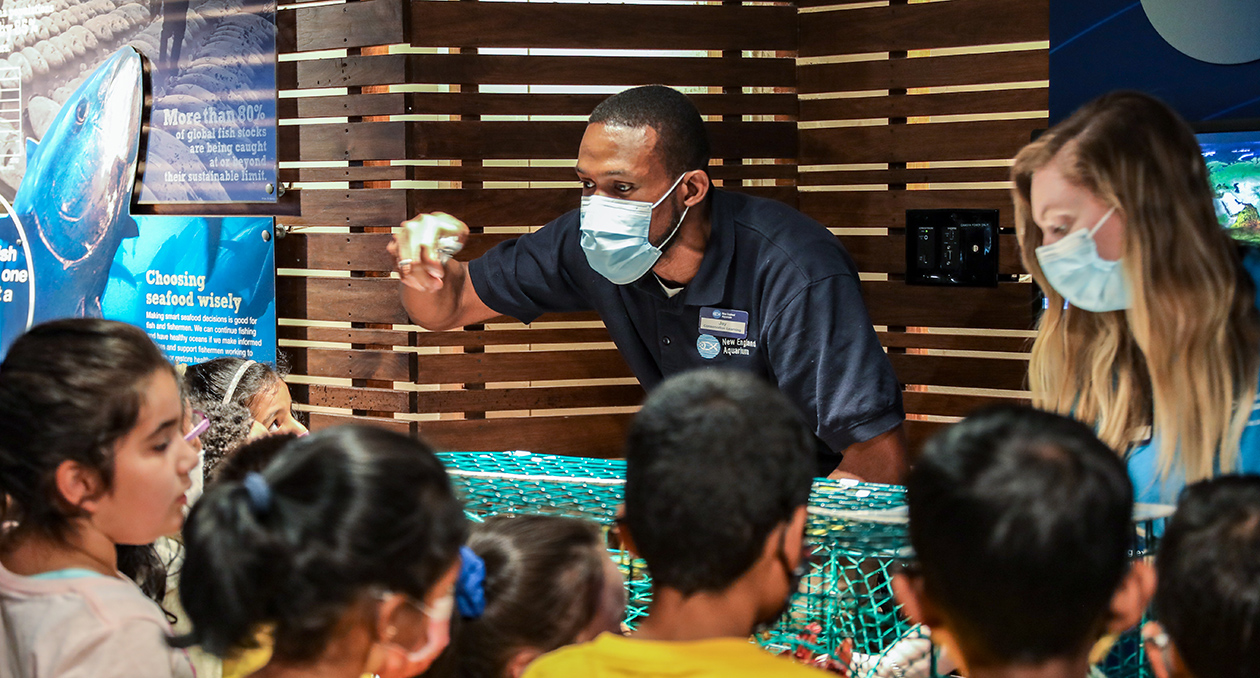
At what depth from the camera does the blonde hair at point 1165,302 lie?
1838mm

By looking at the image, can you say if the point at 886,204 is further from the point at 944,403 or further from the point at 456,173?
the point at 456,173

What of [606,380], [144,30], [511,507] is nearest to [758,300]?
[511,507]

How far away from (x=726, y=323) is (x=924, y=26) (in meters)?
1.82

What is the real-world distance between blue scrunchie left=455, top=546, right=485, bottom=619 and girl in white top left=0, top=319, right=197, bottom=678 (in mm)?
397

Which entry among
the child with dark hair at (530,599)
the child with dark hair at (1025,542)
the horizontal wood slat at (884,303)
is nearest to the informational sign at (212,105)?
the horizontal wood slat at (884,303)

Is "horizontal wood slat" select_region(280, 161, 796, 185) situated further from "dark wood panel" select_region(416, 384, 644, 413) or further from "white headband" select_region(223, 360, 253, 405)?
"white headband" select_region(223, 360, 253, 405)

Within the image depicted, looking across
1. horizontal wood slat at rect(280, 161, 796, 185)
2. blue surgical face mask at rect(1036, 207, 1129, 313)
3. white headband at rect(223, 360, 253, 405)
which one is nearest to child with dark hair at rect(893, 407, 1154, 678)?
blue surgical face mask at rect(1036, 207, 1129, 313)

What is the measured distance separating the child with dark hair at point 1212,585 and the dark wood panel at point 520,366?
2813mm

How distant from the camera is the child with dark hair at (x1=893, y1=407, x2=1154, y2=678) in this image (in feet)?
3.96

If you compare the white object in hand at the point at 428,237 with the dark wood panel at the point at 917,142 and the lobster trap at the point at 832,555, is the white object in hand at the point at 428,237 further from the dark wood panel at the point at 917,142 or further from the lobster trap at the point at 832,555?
the dark wood panel at the point at 917,142

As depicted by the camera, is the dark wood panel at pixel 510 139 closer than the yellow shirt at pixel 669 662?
No

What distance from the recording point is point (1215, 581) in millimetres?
1263

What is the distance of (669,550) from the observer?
132cm

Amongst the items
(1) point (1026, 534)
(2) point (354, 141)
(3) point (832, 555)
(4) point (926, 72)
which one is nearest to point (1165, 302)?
(3) point (832, 555)
